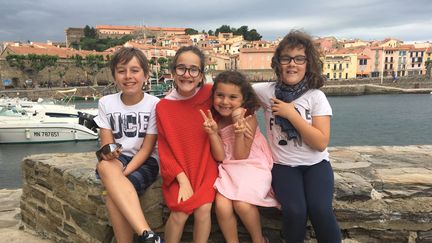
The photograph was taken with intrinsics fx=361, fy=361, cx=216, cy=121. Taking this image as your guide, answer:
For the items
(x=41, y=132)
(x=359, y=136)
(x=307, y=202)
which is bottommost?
(x=359, y=136)

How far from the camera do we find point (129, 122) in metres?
2.46

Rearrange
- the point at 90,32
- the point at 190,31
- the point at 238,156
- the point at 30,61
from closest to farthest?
the point at 238,156 → the point at 30,61 → the point at 90,32 → the point at 190,31

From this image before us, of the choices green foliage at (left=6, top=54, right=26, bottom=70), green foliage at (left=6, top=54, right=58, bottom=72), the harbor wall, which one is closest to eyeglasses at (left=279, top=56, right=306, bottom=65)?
the harbor wall

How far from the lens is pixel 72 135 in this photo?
736 inches

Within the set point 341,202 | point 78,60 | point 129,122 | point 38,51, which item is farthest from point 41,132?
point 38,51

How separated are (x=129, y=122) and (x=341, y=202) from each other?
1.47 meters

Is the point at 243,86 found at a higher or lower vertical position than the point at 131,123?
higher

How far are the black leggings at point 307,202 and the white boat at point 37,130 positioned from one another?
17594 millimetres

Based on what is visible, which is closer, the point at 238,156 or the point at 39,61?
the point at 238,156

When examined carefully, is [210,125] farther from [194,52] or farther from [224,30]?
[224,30]

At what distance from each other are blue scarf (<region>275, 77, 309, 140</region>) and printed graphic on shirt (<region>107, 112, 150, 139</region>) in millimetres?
891

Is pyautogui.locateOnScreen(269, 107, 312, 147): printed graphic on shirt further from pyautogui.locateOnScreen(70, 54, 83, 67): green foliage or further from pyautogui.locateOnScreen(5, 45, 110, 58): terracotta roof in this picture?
pyautogui.locateOnScreen(5, 45, 110, 58): terracotta roof

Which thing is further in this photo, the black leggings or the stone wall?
the stone wall

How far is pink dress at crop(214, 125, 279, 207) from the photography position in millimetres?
2115
